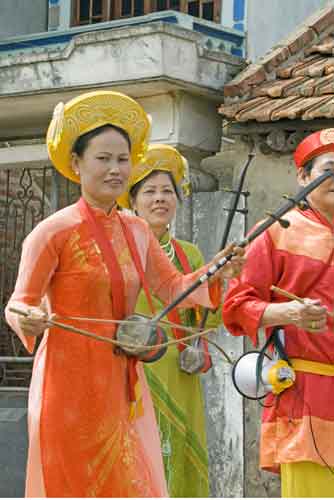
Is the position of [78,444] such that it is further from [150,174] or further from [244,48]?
[244,48]

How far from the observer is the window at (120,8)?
34.8 ft

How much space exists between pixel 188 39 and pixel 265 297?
3.56 m

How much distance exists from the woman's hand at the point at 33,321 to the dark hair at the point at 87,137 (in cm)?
75

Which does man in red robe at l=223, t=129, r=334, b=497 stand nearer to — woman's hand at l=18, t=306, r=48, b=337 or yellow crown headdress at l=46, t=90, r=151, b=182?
yellow crown headdress at l=46, t=90, r=151, b=182

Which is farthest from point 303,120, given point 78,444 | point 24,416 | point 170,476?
point 78,444

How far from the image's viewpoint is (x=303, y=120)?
7508 mm

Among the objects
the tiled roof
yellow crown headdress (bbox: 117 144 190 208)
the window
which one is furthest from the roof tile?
yellow crown headdress (bbox: 117 144 190 208)

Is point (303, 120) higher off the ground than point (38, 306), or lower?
higher

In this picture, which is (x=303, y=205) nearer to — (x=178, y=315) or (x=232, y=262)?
(x=232, y=262)

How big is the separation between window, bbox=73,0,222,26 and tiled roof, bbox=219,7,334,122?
87.5 inches

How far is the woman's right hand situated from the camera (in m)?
4.59

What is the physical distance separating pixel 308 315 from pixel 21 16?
7.42 metres

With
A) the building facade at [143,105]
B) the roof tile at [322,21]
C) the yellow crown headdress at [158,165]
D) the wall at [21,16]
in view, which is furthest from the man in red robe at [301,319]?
the wall at [21,16]

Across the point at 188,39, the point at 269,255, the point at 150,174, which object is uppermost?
the point at 188,39
